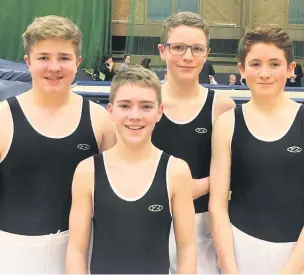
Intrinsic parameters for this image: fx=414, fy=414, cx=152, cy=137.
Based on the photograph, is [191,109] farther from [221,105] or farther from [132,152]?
[132,152]

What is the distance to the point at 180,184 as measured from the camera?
1.56m

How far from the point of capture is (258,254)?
172 cm

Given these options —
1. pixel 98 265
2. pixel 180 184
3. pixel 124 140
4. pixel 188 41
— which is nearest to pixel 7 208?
pixel 98 265

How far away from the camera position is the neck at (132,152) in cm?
160

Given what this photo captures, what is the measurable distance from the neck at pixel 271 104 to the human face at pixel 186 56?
1.05 feet

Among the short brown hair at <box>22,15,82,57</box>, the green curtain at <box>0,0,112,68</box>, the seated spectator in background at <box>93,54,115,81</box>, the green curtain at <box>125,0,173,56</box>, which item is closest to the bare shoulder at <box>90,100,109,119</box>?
the short brown hair at <box>22,15,82,57</box>

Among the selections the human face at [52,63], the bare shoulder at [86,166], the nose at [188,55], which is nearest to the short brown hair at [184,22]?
the nose at [188,55]

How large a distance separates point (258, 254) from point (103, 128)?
2.73ft

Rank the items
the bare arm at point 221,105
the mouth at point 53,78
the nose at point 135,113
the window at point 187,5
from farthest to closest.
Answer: the window at point 187,5, the bare arm at point 221,105, the mouth at point 53,78, the nose at point 135,113

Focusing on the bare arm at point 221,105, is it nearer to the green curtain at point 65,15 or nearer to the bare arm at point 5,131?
the bare arm at point 5,131

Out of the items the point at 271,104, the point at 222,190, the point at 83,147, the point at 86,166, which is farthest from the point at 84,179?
the point at 271,104

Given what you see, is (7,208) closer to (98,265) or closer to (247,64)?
(98,265)

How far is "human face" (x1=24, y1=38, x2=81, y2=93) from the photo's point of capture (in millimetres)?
1615

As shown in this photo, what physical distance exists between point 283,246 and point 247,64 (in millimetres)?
762
